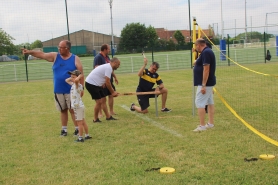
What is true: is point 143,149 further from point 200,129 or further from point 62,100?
point 62,100

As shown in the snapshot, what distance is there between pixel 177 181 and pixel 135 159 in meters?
1.05

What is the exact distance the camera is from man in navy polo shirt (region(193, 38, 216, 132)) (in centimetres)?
625

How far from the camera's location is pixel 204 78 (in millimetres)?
6262

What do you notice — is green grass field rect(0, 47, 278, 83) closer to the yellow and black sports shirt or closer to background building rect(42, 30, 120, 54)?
background building rect(42, 30, 120, 54)

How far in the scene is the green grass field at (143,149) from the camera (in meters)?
4.29

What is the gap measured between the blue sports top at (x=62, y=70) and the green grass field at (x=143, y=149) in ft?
3.31

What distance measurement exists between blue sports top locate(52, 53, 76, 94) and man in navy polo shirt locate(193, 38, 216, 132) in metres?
2.46

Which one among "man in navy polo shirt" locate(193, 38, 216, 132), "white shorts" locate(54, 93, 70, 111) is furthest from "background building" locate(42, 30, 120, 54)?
"man in navy polo shirt" locate(193, 38, 216, 132)

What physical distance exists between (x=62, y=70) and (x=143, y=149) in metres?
2.25

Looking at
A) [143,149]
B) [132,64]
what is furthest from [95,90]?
[132,64]

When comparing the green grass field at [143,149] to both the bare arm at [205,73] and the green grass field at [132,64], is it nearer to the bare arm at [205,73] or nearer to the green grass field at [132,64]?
the bare arm at [205,73]

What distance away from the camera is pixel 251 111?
7938 mm

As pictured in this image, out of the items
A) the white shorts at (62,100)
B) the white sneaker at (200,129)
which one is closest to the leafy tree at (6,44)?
the white shorts at (62,100)

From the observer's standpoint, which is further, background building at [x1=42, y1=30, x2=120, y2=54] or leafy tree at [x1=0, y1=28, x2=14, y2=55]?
leafy tree at [x1=0, y1=28, x2=14, y2=55]
